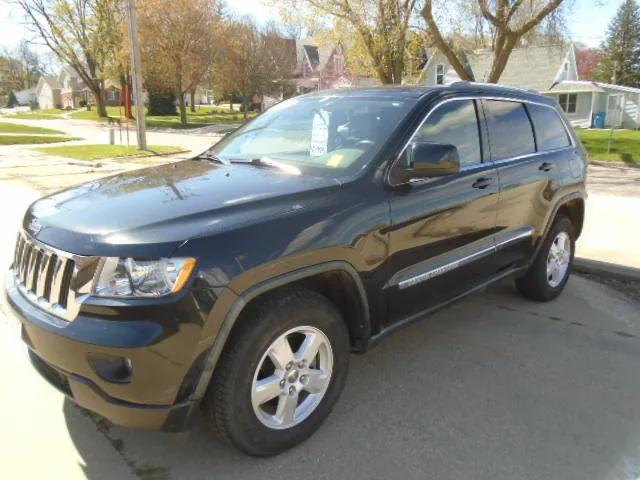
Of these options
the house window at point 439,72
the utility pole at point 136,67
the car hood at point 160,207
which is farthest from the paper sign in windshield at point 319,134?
the house window at point 439,72

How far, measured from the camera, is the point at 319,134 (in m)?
3.57

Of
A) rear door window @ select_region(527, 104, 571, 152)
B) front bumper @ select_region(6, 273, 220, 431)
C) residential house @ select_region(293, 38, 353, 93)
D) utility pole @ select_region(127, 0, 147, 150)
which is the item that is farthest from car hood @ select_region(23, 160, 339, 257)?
residential house @ select_region(293, 38, 353, 93)

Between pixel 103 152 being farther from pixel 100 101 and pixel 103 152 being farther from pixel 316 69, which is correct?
pixel 316 69

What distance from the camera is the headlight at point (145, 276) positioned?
222 cm

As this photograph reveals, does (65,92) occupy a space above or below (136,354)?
above

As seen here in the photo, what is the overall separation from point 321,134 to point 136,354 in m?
1.96

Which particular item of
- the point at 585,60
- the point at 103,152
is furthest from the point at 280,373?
the point at 585,60

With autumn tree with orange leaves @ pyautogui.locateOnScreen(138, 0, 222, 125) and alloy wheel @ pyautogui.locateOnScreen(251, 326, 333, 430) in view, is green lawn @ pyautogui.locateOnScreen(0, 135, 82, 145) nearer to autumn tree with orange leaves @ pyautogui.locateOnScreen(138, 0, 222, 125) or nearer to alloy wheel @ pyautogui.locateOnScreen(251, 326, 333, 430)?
autumn tree with orange leaves @ pyautogui.locateOnScreen(138, 0, 222, 125)

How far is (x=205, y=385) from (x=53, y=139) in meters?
26.9

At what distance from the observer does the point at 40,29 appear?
46.7 metres

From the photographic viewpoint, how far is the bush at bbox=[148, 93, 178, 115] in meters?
51.0

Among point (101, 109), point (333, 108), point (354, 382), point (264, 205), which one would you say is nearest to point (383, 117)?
point (333, 108)

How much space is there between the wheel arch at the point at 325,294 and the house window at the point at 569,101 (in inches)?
1490

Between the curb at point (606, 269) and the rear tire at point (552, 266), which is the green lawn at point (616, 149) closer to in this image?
the curb at point (606, 269)
